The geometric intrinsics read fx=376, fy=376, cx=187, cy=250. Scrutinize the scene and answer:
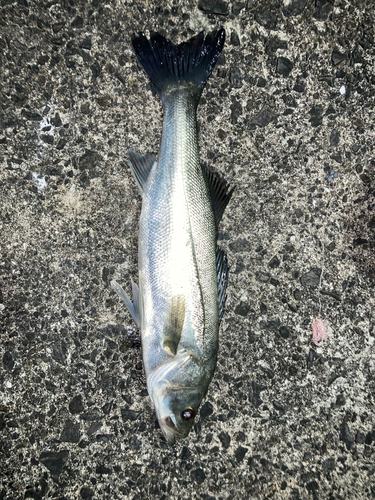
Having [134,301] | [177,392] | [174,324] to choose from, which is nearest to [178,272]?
[174,324]

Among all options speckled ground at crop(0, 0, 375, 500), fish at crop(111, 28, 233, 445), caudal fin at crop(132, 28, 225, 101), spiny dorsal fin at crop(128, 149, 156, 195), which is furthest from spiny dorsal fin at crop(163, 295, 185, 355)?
caudal fin at crop(132, 28, 225, 101)

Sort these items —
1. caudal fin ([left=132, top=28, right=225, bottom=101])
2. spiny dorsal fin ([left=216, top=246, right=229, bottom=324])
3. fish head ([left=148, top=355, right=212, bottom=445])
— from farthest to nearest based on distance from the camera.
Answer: caudal fin ([left=132, top=28, right=225, bottom=101]), spiny dorsal fin ([left=216, top=246, right=229, bottom=324]), fish head ([left=148, top=355, right=212, bottom=445])

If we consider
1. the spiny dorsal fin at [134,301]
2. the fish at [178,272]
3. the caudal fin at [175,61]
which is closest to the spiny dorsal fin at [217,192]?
the fish at [178,272]

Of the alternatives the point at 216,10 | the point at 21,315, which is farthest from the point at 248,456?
the point at 216,10

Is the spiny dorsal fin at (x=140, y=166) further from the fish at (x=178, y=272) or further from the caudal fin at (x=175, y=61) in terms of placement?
the caudal fin at (x=175, y=61)

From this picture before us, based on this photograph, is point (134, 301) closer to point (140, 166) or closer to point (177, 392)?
point (177, 392)

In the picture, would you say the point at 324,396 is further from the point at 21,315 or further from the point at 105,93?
the point at 105,93

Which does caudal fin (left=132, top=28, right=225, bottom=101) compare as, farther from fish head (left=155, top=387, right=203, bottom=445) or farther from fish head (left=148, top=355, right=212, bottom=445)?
fish head (left=155, top=387, right=203, bottom=445)
